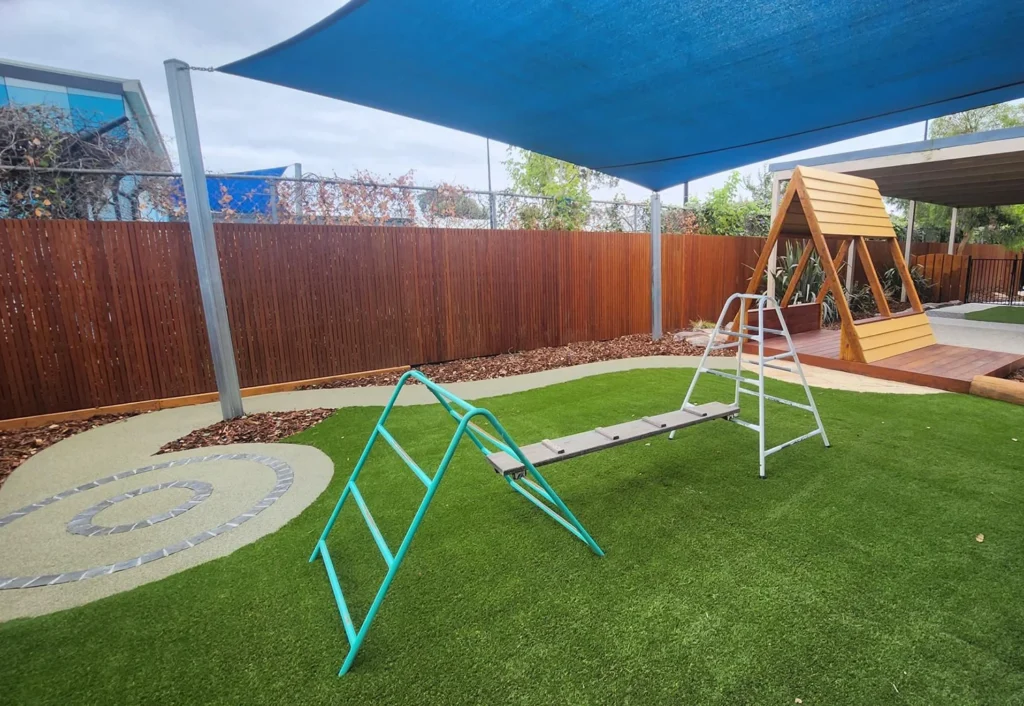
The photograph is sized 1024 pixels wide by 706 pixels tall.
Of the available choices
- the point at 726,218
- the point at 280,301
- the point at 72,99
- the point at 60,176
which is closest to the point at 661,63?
the point at 280,301

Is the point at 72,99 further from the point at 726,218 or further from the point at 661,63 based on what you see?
the point at 726,218

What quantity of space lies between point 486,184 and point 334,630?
17503 mm

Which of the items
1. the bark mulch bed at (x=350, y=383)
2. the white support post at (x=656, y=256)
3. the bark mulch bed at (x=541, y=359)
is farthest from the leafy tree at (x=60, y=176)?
the white support post at (x=656, y=256)

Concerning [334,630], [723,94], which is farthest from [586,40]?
[334,630]

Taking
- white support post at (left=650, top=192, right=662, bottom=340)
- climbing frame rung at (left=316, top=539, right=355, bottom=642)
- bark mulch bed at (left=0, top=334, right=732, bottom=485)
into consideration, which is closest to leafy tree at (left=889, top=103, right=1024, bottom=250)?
white support post at (left=650, top=192, right=662, bottom=340)

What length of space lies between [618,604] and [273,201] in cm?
681

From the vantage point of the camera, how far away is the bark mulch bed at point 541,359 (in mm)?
6316

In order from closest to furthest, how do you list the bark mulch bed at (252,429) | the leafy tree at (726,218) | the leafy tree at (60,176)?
1. the bark mulch bed at (252,429)
2. the leafy tree at (60,176)
3. the leafy tree at (726,218)

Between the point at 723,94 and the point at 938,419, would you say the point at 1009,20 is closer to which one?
the point at 723,94

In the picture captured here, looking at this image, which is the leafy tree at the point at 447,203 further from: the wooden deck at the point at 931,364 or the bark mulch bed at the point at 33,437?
the wooden deck at the point at 931,364

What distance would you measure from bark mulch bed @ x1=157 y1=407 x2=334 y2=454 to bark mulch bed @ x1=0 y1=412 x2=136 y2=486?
1.09 meters

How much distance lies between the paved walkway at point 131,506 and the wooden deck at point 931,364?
18.0 feet

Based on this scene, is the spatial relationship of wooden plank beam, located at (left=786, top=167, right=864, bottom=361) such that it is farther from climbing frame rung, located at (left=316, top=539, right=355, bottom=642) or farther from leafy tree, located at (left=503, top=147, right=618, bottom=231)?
leafy tree, located at (left=503, top=147, right=618, bottom=231)

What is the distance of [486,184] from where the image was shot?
17.8 metres
